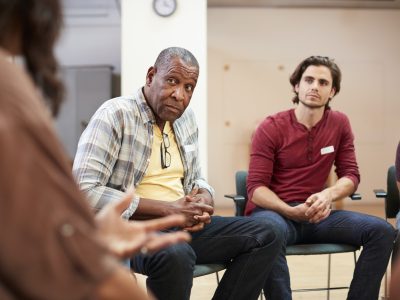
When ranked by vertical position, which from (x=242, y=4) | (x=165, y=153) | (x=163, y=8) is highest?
(x=242, y=4)

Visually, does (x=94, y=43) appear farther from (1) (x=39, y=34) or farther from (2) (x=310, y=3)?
(1) (x=39, y=34)

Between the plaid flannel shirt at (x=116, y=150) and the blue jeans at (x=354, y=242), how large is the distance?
2.10 ft

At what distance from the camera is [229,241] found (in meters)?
2.26

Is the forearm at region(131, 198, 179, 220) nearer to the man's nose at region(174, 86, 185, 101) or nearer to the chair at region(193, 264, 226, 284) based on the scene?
the chair at region(193, 264, 226, 284)

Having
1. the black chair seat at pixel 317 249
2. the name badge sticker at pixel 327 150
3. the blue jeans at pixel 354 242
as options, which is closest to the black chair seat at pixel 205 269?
the blue jeans at pixel 354 242

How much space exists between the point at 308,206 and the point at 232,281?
642 mm

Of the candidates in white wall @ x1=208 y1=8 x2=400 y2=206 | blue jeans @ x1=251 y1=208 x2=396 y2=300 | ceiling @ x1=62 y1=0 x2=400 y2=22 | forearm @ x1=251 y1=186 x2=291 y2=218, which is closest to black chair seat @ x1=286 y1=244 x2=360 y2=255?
blue jeans @ x1=251 y1=208 x2=396 y2=300

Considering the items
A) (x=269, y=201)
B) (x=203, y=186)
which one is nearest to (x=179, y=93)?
(x=203, y=186)

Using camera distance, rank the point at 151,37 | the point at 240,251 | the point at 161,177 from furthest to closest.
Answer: the point at 151,37 < the point at 161,177 < the point at 240,251

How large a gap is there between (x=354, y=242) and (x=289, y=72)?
20.1 ft

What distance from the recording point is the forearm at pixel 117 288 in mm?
777

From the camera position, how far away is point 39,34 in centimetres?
82

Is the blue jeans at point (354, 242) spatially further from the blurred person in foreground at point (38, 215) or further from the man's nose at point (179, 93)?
the blurred person in foreground at point (38, 215)

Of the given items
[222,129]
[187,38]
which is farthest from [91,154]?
[222,129]
